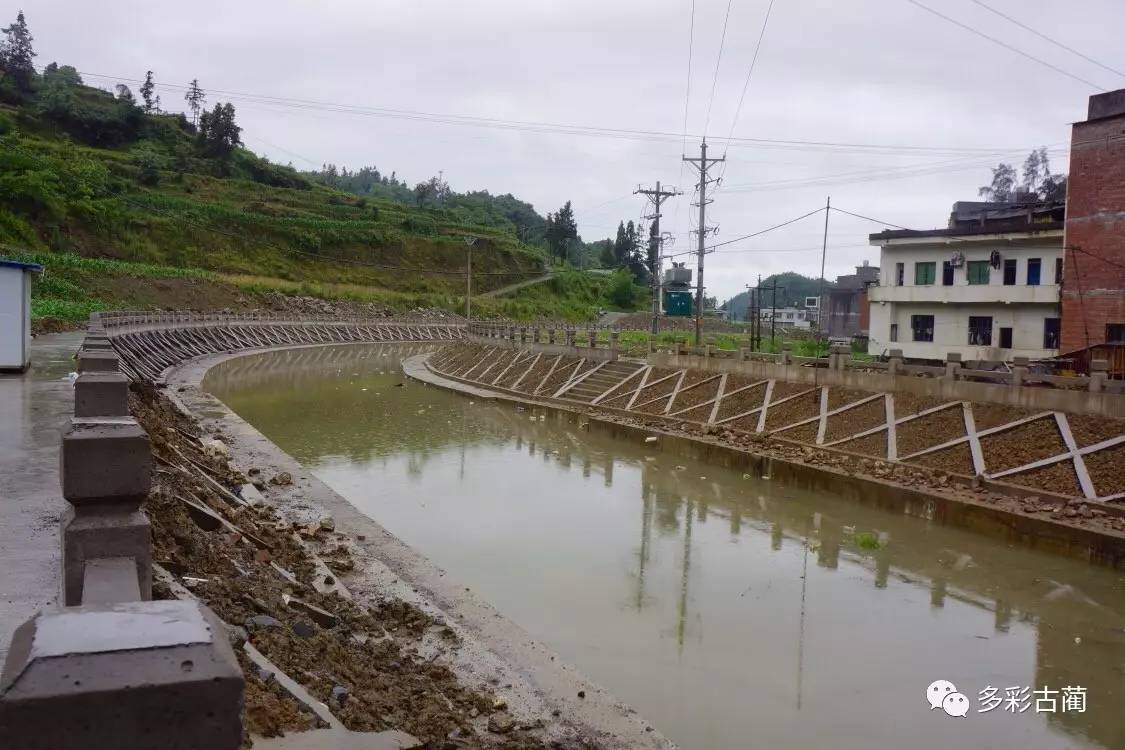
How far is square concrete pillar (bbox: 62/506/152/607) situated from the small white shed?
1358cm

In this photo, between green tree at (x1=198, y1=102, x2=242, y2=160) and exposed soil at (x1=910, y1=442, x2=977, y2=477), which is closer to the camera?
exposed soil at (x1=910, y1=442, x2=977, y2=477)

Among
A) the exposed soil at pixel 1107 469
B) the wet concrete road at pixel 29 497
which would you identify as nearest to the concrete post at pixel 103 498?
the wet concrete road at pixel 29 497

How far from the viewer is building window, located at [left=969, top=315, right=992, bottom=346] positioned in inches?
1304

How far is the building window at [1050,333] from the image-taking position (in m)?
30.8

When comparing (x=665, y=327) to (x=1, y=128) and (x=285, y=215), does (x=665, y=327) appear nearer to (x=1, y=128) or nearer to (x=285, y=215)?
(x=285, y=215)

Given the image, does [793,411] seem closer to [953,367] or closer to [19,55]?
[953,367]

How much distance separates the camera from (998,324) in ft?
107

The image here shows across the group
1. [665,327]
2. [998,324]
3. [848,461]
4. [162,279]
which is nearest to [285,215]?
[162,279]

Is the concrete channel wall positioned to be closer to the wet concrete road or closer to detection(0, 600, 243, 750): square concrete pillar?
the wet concrete road

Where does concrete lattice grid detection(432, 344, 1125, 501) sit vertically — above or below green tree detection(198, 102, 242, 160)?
below

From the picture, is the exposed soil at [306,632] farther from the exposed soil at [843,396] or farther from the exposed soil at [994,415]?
the exposed soil at [843,396]

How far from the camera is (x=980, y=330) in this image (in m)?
33.4

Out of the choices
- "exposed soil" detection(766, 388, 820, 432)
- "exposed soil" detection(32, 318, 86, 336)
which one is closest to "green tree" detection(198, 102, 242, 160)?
"exposed soil" detection(32, 318, 86, 336)

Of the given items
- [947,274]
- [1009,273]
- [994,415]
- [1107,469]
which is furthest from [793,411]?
[947,274]
